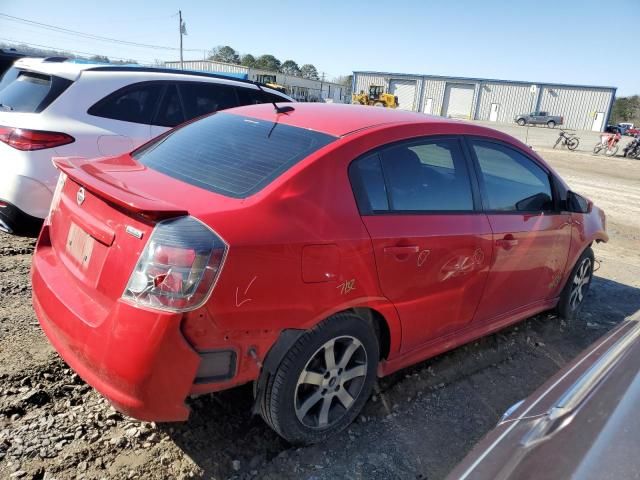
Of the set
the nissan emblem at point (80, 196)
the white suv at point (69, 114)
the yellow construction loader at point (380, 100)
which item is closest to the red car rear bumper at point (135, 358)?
the nissan emblem at point (80, 196)

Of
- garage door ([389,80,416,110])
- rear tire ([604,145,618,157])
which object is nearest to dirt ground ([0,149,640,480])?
rear tire ([604,145,618,157])

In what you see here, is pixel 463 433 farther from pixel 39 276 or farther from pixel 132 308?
pixel 39 276

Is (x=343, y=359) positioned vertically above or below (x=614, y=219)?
above

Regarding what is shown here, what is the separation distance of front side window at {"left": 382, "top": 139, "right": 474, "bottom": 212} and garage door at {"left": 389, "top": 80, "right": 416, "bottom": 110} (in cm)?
6676

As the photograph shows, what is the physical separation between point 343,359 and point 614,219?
871 cm

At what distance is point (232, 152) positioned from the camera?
2.60 metres

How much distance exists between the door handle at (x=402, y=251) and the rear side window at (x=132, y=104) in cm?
344

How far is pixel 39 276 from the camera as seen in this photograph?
98.3 inches

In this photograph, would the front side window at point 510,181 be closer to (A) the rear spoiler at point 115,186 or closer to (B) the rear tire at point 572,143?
(A) the rear spoiler at point 115,186

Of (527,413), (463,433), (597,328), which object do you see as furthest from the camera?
(597,328)

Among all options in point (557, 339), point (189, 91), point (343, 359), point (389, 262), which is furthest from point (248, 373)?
point (189, 91)

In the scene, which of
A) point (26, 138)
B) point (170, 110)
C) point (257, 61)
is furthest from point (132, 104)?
point (257, 61)

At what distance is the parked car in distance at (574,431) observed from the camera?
130cm

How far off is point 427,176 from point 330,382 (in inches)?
50.9
